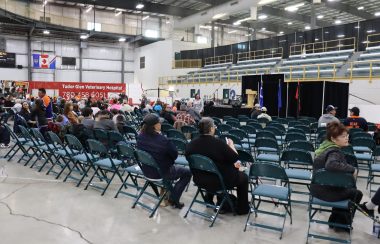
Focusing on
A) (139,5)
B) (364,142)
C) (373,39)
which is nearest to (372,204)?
(364,142)

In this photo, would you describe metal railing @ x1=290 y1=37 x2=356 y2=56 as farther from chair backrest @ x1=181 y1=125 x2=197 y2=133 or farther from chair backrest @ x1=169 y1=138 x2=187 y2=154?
chair backrest @ x1=169 y1=138 x2=187 y2=154

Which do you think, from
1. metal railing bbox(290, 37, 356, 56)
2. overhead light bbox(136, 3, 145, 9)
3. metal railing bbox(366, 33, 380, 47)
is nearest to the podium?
metal railing bbox(290, 37, 356, 56)

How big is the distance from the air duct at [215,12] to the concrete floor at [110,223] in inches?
775

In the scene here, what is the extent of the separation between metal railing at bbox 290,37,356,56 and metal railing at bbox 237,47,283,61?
1219mm

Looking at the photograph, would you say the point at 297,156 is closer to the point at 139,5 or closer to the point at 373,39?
the point at 373,39

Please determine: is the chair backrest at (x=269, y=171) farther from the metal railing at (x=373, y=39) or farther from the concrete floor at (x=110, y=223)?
the metal railing at (x=373, y=39)

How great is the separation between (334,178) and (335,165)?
132 millimetres

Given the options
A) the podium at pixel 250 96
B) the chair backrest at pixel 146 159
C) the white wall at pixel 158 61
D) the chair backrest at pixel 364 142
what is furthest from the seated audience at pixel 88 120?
the white wall at pixel 158 61

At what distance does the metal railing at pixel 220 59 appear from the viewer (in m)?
28.4

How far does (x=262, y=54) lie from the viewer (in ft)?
86.1

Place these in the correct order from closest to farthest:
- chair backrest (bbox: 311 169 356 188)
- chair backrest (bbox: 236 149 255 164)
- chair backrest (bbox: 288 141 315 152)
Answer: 1. chair backrest (bbox: 311 169 356 188)
2. chair backrest (bbox: 236 149 255 164)
3. chair backrest (bbox: 288 141 315 152)

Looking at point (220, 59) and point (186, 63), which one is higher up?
point (220, 59)

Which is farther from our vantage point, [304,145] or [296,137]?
[296,137]

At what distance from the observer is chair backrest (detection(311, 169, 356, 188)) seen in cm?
337
